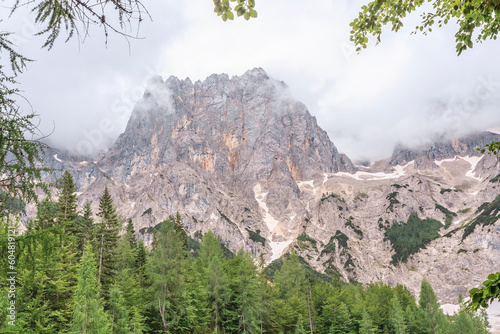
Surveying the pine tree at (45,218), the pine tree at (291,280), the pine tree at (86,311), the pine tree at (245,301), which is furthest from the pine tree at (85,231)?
the pine tree at (291,280)

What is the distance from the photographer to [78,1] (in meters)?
3.33

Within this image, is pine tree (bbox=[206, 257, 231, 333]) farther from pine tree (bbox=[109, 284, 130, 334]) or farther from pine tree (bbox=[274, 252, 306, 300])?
pine tree (bbox=[274, 252, 306, 300])

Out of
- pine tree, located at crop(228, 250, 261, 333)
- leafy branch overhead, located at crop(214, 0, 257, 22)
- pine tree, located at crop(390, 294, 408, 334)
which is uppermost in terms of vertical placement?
leafy branch overhead, located at crop(214, 0, 257, 22)

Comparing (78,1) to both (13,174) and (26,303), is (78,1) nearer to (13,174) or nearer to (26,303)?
(13,174)

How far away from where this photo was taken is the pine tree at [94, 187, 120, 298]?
1339 inches

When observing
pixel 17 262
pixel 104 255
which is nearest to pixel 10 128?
pixel 17 262

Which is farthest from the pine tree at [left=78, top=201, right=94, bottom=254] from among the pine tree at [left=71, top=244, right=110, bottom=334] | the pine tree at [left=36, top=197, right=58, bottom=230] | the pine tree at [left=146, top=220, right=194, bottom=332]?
the pine tree at [left=71, top=244, right=110, bottom=334]

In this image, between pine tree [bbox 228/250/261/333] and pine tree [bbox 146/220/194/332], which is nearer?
pine tree [bbox 146/220/194/332]

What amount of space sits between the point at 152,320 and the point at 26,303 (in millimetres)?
12494

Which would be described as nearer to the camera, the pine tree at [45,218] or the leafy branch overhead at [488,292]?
the leafy branch overhead at [488,292]

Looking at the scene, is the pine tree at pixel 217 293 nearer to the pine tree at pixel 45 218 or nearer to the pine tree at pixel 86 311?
the pine tree at pixel 86 311

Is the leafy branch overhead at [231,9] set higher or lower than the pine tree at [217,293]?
higher

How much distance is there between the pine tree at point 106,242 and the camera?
1339 inches

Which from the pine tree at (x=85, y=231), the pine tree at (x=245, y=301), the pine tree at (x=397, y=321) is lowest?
the pine tree at (x=397, y=321)
